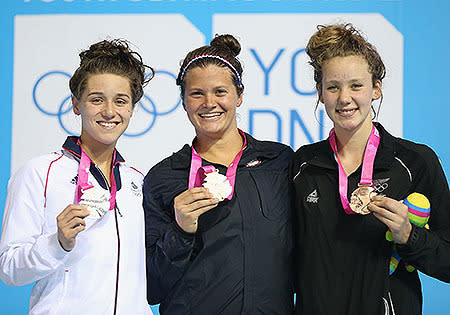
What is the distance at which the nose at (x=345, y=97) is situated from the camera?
2219mm

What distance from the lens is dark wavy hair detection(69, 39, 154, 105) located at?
8.05ft

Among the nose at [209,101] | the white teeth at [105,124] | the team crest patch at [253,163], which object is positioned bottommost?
the team crest patch at [253,163]

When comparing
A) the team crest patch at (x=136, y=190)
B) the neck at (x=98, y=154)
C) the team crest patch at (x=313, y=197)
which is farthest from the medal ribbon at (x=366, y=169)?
the neck at (x=98, y=154)

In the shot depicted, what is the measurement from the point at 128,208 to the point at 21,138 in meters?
3.37

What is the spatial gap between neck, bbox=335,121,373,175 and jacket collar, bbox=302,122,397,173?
0.16ft

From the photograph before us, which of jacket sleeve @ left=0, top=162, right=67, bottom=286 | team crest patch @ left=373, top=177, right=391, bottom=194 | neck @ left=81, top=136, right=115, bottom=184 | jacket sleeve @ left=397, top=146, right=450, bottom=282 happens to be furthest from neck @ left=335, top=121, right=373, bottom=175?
jacket sleeve @ left=0, top=162, right=67, bottom=286

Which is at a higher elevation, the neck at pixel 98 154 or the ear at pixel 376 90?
the ear at pixel 376 90

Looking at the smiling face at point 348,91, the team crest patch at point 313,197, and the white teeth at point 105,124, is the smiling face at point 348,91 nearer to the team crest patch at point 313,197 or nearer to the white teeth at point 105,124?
the team crest patch at point 313,197

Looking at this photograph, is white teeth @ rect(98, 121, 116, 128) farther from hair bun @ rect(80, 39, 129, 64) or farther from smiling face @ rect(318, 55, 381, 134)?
smiling face @ rect(318, 55, 381, 134)

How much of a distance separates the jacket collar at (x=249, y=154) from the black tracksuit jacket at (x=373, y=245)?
1.04 ft

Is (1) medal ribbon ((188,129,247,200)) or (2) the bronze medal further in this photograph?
(1) medal ribbon ((188,129,247,200))

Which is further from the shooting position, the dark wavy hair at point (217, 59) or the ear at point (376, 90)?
the dark wavy hair at point (217, 59)

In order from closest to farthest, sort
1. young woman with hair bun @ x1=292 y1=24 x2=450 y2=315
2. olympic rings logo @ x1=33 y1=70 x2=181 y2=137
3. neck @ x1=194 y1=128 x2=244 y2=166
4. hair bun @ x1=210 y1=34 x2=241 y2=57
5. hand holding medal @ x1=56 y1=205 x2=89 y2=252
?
1. hand holding medal @ x1=56 y1=205 x2=89 y2=252
2. young woman with hair bun @ x1=292 y1=24 x2=450 y2=315
3. neck @ x1=194 y1=128 x2=244 y2=166
4. hair bun @ x1=210 y1=34 x2=241 y2=57
5. olympic rings logo @ x1=33 y1=70 x2=181 y2=137

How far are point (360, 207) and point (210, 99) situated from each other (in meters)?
0.81
